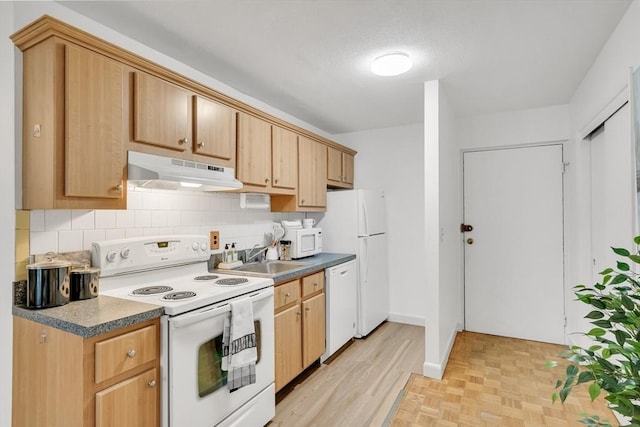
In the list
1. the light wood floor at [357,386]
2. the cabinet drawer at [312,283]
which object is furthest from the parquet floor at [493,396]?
the cabinet drawer at [312,283]

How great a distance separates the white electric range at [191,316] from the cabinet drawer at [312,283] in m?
0.52

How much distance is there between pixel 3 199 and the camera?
159cm

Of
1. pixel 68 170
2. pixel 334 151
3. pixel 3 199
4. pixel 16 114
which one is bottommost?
pixel 3 199

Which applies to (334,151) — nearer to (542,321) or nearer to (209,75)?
(209,75)

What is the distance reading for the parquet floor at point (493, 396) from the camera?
2.15 meters

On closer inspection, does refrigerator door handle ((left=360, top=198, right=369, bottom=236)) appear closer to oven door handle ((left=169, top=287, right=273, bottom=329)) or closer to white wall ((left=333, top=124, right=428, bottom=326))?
white wall ((left=333, top=124, right=428, bottom=326))

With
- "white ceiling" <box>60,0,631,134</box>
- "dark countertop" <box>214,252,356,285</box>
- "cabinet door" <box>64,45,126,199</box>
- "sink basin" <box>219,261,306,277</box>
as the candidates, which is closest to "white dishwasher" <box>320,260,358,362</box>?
"dark countertop" <box>214,252,356,285</box>

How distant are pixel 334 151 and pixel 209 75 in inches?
63.6

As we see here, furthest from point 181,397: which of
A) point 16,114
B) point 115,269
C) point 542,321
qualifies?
point 542,321

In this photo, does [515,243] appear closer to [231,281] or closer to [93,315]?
[231,281]

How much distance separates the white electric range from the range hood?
0.41 metres

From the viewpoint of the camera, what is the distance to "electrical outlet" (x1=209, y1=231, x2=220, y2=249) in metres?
2.62

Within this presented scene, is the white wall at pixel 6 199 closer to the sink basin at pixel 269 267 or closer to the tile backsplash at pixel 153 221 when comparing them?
the tile backsplash at pixel 153 221

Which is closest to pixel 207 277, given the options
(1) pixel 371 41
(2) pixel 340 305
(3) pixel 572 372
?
(2) pixel 340 305
